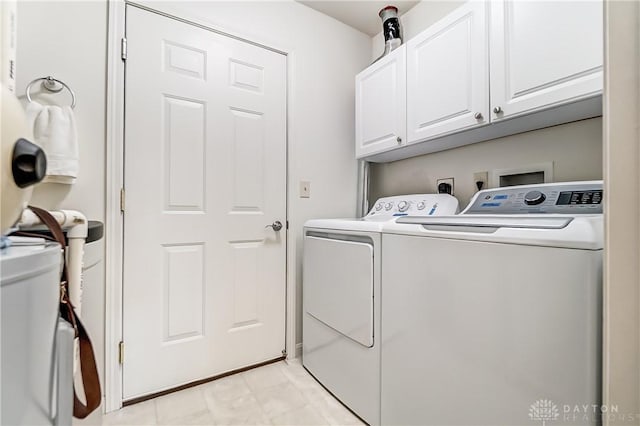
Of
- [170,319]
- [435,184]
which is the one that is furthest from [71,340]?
[435,184]

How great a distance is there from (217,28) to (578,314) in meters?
2.11

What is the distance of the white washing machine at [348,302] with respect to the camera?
4.46 feet

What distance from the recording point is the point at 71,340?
58 cm

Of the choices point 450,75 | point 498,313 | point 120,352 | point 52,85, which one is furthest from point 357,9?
point 120,352

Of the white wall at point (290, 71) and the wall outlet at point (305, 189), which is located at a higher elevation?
the white wall at point (290, 71)

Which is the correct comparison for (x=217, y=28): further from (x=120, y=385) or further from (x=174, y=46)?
(x=120, y=385)

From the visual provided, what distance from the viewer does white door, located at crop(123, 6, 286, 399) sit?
1.55 m

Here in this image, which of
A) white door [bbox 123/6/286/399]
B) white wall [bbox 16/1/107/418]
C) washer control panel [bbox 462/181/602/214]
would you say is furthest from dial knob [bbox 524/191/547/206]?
white wall [bbox 16/1/107/418]

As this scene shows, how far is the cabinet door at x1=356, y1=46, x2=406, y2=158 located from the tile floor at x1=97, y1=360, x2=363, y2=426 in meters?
1.50

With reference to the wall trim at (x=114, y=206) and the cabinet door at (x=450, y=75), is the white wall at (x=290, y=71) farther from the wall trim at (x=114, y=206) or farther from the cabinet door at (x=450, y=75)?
the cabinet door at (x=450, y=75)

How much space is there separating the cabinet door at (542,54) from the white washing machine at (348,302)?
0.65 meters

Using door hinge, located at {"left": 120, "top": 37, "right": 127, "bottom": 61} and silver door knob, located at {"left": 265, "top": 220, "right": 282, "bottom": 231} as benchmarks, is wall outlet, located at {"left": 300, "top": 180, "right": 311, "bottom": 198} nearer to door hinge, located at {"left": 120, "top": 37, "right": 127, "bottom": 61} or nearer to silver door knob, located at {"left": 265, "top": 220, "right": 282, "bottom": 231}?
silver door knob, located at {"left": 265, "top": 220, "right": 282, "bottom": 231}

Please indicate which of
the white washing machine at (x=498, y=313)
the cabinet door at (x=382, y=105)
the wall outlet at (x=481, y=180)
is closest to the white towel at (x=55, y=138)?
the white washing machine at (x=498, y=313)

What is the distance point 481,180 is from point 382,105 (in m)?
0.76
